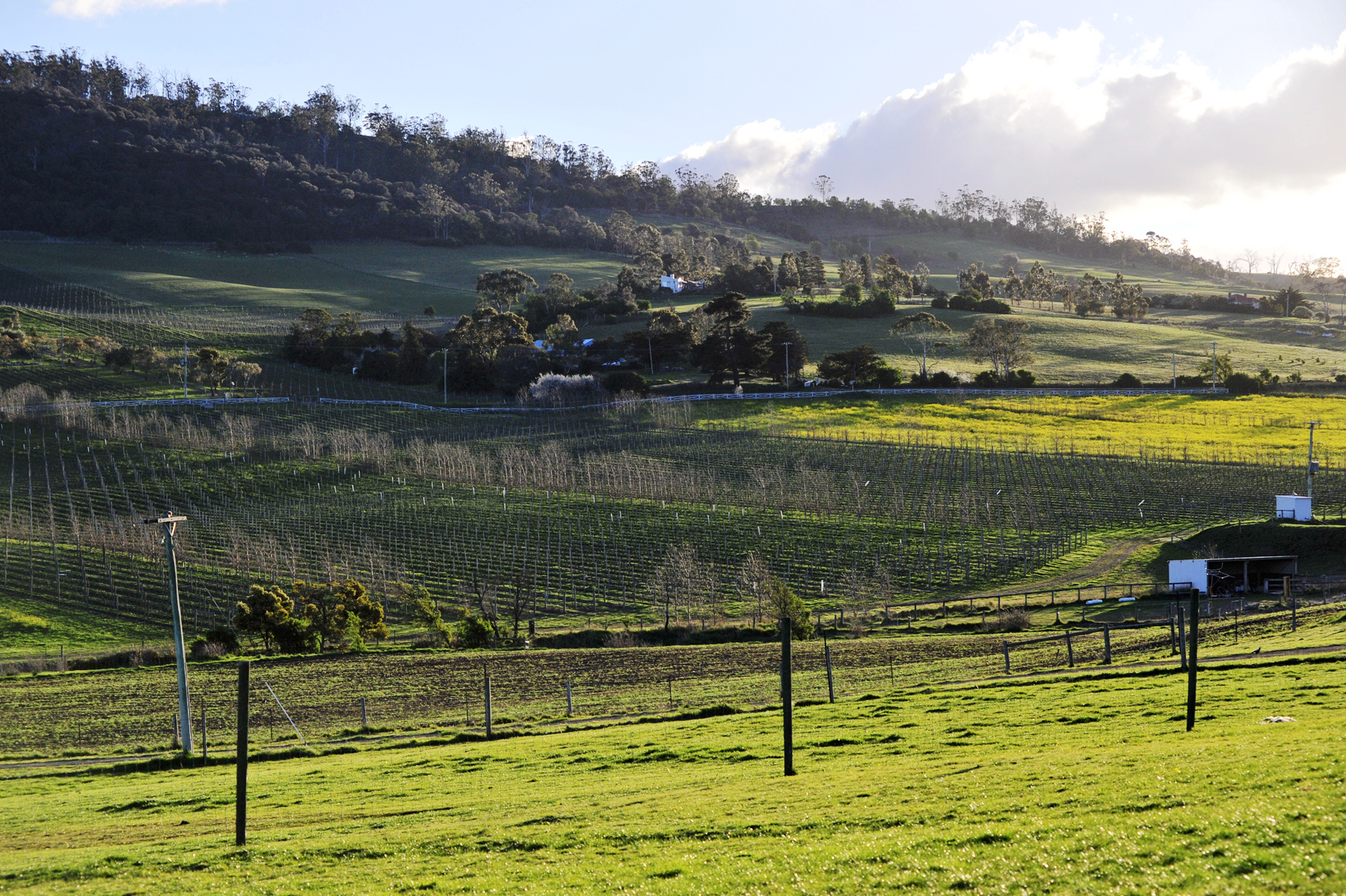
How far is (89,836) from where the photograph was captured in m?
15.1

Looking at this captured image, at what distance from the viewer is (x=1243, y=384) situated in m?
101

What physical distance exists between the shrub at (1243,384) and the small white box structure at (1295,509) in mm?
55154

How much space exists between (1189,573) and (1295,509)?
10831 mm

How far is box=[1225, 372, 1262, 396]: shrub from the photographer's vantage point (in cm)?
10076

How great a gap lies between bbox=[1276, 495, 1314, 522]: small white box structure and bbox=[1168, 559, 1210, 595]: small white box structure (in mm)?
9743

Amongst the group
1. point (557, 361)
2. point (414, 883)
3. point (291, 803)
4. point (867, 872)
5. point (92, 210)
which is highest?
point (92, 210)

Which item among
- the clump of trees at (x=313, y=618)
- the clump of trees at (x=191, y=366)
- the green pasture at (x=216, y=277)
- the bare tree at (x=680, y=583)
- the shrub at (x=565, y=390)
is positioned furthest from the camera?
the green pasture at (x=216, y=277)

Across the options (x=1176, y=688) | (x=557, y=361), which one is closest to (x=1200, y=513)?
(x=1176, y=688)

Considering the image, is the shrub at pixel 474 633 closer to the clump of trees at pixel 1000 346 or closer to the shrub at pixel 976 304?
the clump of trees at pixel 1000 346

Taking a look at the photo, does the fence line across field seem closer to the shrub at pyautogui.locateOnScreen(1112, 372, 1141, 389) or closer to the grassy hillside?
the shrub at pyautogui.locateOnScreen(1112, 372, 1141, 389)

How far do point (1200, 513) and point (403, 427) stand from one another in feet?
203

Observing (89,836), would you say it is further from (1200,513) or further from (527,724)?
(1200,513)

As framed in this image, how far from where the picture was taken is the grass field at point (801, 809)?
8789mm

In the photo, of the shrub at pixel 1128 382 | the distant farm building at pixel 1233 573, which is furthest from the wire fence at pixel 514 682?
the shrub at pixel 1128 382
